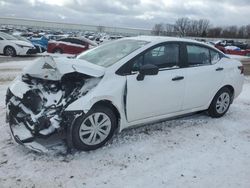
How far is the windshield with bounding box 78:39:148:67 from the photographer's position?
4746 mm

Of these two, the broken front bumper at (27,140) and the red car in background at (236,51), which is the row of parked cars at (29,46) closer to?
the broken front bumper at (27,140)

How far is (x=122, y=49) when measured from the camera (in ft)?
16.5

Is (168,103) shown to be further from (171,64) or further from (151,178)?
(151,178)

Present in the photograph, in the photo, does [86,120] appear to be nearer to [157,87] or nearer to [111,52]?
[157,87]

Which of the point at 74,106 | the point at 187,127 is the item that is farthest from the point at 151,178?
the point at 187,127

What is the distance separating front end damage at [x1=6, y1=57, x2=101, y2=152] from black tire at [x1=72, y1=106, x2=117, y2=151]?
112 millimetres

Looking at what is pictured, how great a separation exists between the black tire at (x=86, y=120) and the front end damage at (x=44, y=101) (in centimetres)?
11

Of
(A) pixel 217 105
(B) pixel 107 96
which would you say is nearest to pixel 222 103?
(A) pixel 217 105

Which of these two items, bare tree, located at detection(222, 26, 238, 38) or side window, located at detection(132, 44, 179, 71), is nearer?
side window, located at detection(132, 44, 179, 71)

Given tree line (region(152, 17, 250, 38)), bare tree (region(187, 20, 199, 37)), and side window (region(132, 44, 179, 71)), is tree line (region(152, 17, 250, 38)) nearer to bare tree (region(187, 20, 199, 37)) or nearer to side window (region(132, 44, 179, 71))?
bare tree (region(187, 20, 199, 37))

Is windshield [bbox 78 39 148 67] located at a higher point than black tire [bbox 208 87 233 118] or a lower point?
higher

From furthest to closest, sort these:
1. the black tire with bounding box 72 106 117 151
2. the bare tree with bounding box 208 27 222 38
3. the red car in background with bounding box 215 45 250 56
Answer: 1. the bare tree with bounding box 208 27 222 38
2. the red car in background with bounding box 215 45 250 56
3. the black tire with bounding box 72 106 117 151

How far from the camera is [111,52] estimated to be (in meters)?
5.07

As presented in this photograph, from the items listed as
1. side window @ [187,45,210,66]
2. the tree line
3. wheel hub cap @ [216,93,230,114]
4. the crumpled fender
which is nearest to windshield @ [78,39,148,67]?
the crumpled fender
